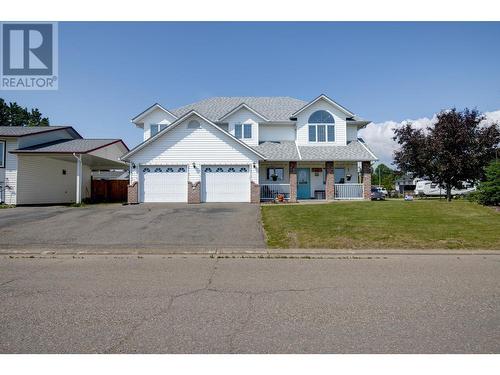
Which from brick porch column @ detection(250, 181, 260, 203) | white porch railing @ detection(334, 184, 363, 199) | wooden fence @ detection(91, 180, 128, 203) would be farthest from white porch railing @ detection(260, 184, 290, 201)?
wooden fence @ detection(91, 180, 128, 203)

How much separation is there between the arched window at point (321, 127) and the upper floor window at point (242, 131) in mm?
4768

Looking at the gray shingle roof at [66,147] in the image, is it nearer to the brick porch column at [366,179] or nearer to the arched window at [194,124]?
the arched window at [194,124]

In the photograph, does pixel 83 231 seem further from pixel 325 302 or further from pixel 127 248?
pixel 325 302

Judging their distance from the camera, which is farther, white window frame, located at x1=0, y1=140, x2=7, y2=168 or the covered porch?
the covered porch

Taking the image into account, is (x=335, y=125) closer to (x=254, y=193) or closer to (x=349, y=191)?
(x=349, y=191)

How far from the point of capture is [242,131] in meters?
23.3

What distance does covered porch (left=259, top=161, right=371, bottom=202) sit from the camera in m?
21.7

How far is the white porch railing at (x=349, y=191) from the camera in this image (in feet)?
72.0

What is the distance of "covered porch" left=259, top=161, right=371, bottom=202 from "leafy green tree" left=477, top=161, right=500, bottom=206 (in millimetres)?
7231

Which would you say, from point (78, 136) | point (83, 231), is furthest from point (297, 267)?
A: point (78, 136)

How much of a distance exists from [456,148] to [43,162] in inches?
1240

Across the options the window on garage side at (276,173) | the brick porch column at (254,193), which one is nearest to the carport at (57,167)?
the brick porch column at (254,193)

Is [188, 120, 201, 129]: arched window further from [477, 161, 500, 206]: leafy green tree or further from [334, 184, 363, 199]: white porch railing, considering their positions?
[477, 161, 500, 206]: leafy green tree

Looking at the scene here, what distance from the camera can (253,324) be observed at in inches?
150
